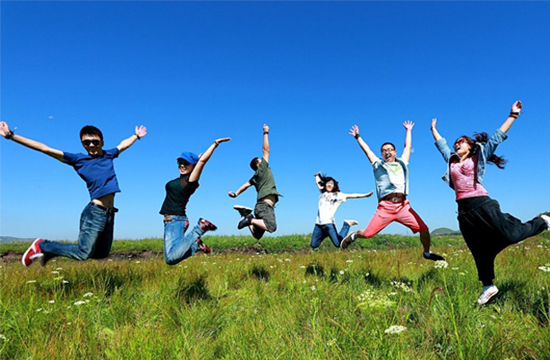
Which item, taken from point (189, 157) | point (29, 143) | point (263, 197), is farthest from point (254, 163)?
point (29, 143)

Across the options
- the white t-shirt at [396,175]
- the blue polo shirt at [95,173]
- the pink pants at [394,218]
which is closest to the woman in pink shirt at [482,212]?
the white t-shirt at [396,175]

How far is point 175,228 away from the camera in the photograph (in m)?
5.20

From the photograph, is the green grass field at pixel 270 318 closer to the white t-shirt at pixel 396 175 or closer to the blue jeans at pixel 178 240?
the blue jeans at pixel 178 240

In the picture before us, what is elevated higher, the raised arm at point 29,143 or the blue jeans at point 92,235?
the raised arm at point 29,143

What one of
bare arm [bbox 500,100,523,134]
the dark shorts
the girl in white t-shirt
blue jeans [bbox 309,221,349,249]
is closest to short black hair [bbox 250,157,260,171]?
the dark shorts

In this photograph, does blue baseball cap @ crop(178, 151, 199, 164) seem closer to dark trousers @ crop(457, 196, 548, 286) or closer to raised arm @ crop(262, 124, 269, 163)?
raised arm @ crop(262, 124, 269, 163)

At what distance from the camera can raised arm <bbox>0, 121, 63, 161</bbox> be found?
4605mm

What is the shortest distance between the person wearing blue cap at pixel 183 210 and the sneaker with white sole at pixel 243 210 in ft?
7.97

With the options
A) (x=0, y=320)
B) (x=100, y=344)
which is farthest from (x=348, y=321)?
(x=0, y=320)

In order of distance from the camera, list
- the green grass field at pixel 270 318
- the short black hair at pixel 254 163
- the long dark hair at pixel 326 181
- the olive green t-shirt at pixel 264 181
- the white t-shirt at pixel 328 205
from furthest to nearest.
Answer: the long dark hair at pixel 326 181 → the white t-shirt at pixel 328 205 → the short black hair at pixel 254 163 → the olive green t-shirt at pixel 264 181 → the green grass field at pixel 270 318

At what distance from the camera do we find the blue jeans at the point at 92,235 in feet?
16.3

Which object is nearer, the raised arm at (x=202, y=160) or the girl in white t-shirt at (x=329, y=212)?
the raised arm at (x=202, y=160)

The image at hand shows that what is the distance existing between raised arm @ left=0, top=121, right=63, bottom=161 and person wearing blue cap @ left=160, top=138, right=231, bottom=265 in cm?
169

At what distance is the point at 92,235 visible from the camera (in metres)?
4.99
